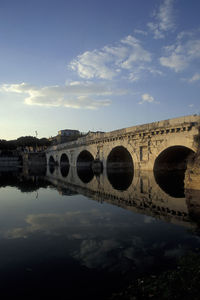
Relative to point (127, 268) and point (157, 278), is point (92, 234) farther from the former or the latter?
point (157, 278)

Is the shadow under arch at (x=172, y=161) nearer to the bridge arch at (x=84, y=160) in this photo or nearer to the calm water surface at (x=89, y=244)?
the calm water surface at (x=89, y=244)

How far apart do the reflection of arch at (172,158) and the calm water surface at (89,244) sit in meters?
17.1

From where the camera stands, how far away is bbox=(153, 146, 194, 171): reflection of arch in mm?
30500

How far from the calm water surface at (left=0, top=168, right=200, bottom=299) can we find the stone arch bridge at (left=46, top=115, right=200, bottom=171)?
13318mm

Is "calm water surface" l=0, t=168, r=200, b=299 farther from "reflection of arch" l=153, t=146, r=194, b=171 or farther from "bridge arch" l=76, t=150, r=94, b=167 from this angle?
"bridge arch" l=76, t=150, r=94, b=167

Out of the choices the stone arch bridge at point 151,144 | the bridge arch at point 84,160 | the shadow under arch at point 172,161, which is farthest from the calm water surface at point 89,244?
the bridge arch at point 84,160

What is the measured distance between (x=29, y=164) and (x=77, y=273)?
8522 cm

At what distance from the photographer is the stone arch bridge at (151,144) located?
25.5m

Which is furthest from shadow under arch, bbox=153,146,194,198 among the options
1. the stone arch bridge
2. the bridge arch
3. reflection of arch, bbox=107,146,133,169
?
the bridge arch

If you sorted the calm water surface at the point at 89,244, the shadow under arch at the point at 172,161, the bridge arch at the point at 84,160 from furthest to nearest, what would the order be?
the bridge arch at the point at 84,160 < the shadow under arch at the point at 172,161 < the calm water surface at the point at 89,244

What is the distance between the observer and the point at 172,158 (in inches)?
1351

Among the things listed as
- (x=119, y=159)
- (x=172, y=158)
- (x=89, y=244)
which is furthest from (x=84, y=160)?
(x=89, y=244)

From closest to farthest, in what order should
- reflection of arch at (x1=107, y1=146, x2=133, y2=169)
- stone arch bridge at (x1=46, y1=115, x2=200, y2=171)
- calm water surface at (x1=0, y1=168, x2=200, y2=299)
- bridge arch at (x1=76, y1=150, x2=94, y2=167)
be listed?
calm water surface at (x1=0, y1=168, x2=200, y2=299), stone arch bridge at (x1=46, y1=115, x2=200, y2=171), reflection of arch at (x1=107, y1=146, x2=133, y2=169), bridge arch at (x1=76, y1=150, x2=94, y2=167)

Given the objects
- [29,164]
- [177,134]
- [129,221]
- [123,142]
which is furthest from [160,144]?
[29,164]
